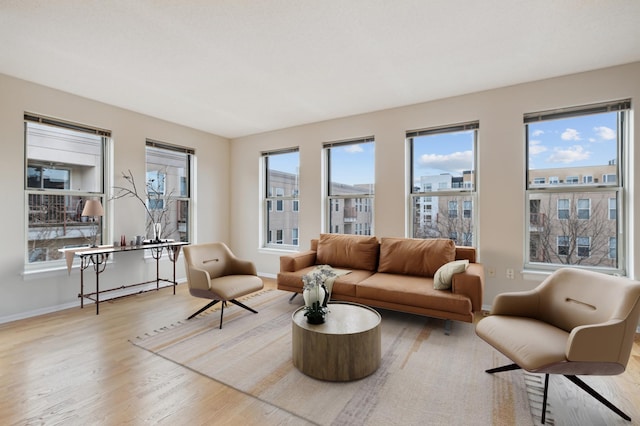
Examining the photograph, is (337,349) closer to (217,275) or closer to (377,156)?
(217,275)

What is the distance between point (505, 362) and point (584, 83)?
3.07m

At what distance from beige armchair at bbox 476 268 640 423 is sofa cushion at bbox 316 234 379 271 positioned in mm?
1769

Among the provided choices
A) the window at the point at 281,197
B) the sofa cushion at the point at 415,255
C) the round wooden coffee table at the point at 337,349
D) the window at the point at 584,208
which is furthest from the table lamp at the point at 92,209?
the window at the point at 584,208

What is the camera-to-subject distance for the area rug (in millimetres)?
1795

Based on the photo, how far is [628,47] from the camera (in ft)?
9.00

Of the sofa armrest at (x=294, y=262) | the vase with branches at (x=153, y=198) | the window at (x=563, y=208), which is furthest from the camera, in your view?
the vase with branches at (x=153, y=198)

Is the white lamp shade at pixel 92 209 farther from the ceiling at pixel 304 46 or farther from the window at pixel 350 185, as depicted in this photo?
the window at pixel 350 185

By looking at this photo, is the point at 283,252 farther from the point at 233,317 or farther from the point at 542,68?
the point at 542,68

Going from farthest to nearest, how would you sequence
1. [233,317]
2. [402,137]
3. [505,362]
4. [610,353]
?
[402,137] → [233,317] → [505,362] → [610,353]

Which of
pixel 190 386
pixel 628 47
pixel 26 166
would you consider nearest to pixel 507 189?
pixel 628 47

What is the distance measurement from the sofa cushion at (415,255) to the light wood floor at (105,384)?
1661 millimetres

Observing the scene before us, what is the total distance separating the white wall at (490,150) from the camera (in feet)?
10.4

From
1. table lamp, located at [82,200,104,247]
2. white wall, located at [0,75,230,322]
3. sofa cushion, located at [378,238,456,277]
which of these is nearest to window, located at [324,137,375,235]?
sofa cushion, located at [378,238,456,277]

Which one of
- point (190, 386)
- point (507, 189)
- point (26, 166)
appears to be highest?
point (26, 166)
